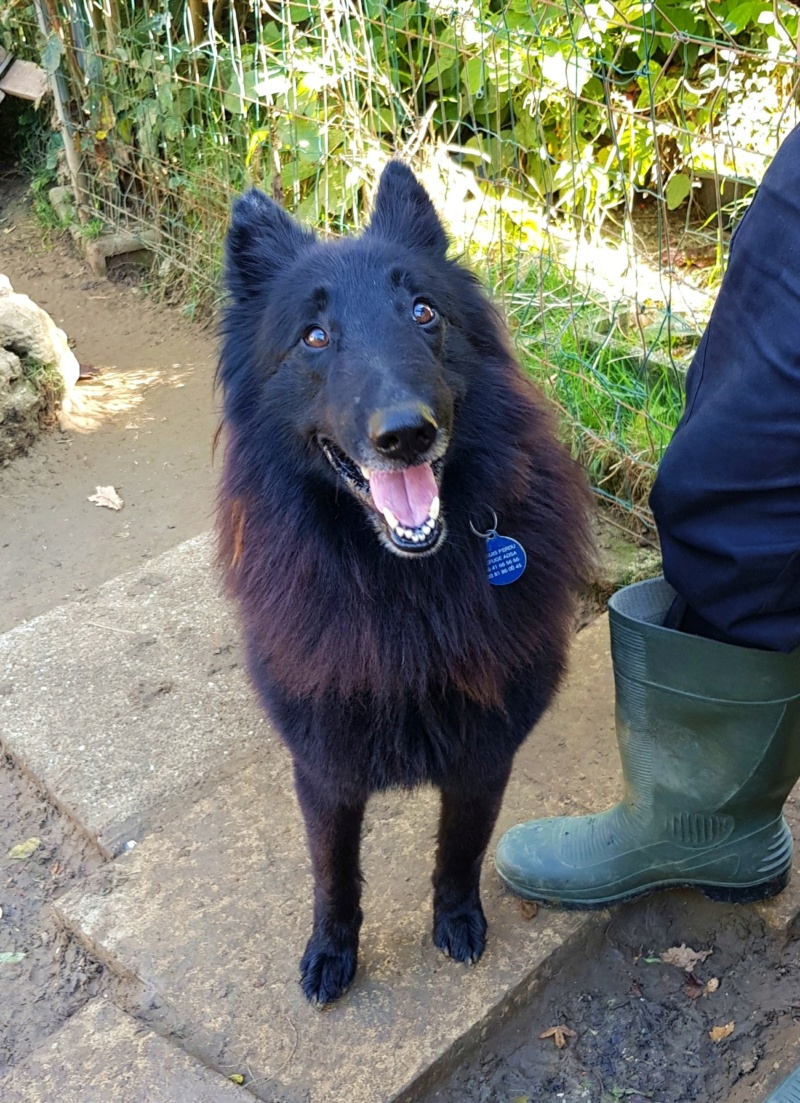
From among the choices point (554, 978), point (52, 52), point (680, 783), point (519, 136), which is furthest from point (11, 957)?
point (52, 52)

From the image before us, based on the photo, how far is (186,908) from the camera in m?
2.11

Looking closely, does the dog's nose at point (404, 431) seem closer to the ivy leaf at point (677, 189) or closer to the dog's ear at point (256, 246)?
the dog's ear at point (256, 246)

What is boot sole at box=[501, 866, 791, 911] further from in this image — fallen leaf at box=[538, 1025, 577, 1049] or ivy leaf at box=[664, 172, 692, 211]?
ivy leaf at box=[664, 172, 692, 211]

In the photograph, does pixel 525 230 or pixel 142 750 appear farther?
pixel 525 230

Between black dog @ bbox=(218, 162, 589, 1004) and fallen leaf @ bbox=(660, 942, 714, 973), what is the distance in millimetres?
629

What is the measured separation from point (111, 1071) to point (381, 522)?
116 centimetres

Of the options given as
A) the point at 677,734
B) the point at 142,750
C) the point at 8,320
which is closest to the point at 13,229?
the point at 8,320

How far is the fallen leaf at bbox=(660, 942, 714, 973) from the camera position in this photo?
2.05 m

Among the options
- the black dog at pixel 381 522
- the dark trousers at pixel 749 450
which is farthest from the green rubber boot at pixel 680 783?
the black dog at pixel 381 522

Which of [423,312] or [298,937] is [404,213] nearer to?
[423,312]

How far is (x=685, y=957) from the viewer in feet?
6.75

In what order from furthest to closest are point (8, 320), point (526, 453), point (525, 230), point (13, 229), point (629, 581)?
point (13, 229) → point (8, 320) → point (525, 230) → point (629, 581) → point (526, 453)

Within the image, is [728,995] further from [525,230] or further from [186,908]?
[525,230]

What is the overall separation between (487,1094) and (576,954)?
0.34m
